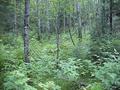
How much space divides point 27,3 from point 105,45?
4931 mm

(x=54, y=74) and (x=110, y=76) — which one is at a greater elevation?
(x=110, y=76)

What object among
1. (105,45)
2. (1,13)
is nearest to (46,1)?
(1,13)

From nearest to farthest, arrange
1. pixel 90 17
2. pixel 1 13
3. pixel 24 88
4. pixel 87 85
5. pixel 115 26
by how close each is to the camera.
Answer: pixel 24 88 < pixel 87 85 < pixel 1 13 < pixel 115 26 < pixel 90 17

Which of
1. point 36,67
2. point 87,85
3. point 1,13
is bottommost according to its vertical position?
point 87,85

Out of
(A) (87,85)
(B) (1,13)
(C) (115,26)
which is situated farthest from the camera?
(C) (115,26)

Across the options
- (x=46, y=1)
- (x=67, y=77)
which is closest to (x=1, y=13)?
(x=67, y=77)

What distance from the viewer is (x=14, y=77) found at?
24.0 feet

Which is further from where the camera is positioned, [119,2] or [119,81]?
[119,2]

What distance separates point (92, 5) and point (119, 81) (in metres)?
39.8

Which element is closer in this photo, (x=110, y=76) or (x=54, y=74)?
(x=110, y=76)

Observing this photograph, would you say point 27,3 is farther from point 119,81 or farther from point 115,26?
point 115,26

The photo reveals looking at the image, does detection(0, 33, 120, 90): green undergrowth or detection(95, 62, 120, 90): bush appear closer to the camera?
detection(0, 33, 120, 90): green undergrowth

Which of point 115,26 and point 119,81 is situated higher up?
point 115,26

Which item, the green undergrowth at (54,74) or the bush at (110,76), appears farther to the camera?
the bush at (110,76)
